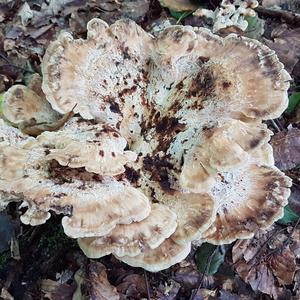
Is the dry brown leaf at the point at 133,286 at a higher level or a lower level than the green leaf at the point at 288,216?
lower

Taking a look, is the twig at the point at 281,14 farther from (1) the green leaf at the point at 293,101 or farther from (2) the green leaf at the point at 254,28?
(1) the green leaf at the point at 293,101

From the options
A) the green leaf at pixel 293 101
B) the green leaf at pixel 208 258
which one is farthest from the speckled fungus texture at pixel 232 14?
the green leaf at pixel 208 258

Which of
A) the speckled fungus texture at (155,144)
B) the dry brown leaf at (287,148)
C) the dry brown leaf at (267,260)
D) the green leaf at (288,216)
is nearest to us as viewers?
the speckled fungus texture at (155,144)

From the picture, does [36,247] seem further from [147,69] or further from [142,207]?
[147,69]

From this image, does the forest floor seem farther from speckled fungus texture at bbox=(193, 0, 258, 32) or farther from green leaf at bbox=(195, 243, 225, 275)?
speckled fungus texture at bbox=(193, 0, 258, 32)

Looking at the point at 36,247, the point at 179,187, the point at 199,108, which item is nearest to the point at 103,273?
the point at 36,247
